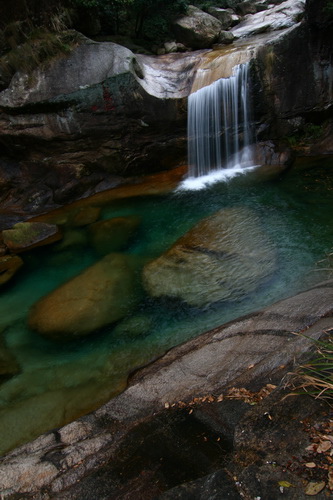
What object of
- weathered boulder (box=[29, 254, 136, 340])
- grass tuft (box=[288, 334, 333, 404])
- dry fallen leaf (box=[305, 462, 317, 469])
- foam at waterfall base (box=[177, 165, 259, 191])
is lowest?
weathered boulder (box=[29, 254, 136, 340])

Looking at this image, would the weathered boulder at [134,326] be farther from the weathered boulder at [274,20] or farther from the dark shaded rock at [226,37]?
the weathered boulder at [274,20]

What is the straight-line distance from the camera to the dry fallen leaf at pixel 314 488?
2082 millimetres

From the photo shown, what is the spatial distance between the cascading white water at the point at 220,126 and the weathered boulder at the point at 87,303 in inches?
219

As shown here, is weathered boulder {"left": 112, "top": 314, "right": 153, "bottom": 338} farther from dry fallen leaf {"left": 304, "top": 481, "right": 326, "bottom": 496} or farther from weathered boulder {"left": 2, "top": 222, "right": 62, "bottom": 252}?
weathered boulder {"left": 2, "top": 222, "right": 62, "bottom": 252}

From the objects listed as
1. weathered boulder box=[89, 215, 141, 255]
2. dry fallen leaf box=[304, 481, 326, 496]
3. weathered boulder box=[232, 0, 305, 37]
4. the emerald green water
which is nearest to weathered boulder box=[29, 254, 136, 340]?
the emerald green water

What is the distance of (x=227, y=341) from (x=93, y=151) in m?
8.11

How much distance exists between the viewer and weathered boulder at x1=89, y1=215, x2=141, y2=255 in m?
8.30

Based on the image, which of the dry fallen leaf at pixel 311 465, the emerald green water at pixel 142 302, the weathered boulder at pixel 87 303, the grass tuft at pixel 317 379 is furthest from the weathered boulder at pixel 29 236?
the dry fallen leaf at pixel 311 465

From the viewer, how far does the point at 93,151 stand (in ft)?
34.9

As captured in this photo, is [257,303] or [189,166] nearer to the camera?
[257,303]

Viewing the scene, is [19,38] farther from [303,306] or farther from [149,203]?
[303,306]

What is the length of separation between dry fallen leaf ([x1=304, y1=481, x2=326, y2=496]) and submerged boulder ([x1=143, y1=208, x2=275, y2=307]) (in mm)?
3694

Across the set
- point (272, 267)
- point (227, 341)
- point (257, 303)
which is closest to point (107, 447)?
point (227, 341)

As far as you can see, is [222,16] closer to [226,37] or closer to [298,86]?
[226,37]
